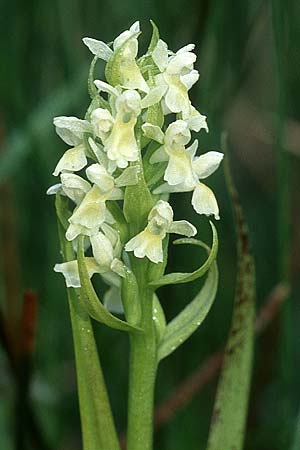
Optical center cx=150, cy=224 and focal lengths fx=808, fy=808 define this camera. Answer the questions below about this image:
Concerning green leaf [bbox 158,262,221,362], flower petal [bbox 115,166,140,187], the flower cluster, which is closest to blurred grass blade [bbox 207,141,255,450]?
green leaf [bbox 158,262,221,362]

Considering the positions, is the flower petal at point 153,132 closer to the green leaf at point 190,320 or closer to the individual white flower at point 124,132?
the individual white flower at point 124,132

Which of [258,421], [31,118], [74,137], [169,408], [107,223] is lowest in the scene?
[258,421]

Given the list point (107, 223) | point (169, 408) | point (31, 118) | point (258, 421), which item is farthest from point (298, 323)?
point (107, 223)

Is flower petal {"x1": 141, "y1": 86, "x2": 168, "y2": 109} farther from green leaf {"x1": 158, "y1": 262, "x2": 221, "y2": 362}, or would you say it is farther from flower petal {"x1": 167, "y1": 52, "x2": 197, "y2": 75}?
green leaf {"x1": 158, "y1": 262, "x2": 221, "y2": 362}

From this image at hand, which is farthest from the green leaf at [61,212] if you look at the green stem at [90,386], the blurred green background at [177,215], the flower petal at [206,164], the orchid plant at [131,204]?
the blurred green background at [177,215]

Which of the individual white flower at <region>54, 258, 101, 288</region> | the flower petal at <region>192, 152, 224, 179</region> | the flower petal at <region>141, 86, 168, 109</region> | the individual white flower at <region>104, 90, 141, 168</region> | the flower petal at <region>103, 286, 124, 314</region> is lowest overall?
the flower petal at <region>103, 286, 124, 314</region>

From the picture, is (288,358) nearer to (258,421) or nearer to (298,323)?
(258,421)
